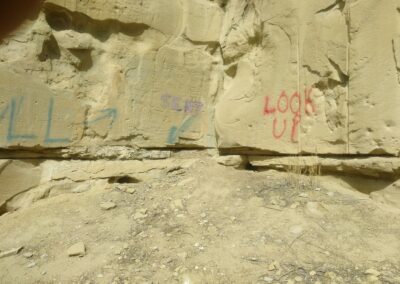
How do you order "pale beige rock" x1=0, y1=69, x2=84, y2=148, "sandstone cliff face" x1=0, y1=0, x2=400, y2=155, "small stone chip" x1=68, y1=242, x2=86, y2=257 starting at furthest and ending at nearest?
"pale beige rock" x1=0, y1=69, x2=84, y2=148 → "sandstone cliff face" x1=0, y1=0, x2=400, y2=155 → "small stone chip" x1=68, y1=242, x2=86, y2=257

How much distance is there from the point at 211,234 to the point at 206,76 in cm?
181

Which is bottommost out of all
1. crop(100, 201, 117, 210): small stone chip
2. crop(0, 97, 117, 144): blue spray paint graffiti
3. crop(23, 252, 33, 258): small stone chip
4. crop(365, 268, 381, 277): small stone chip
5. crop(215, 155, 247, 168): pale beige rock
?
crop(23, 252, 33, 258): small stone chip

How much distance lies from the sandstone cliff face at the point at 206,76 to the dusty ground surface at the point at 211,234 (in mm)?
427

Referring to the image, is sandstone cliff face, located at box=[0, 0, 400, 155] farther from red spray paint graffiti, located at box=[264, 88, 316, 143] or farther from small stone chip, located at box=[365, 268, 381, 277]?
small stone chip, located at box=[365, 268, 381, 277]

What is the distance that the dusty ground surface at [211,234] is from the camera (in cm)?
204

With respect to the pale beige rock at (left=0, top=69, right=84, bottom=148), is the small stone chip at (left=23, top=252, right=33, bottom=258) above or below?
below

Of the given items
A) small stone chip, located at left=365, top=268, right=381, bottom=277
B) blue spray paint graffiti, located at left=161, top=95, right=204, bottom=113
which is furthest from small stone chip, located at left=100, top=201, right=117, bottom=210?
small stone chip, located at left=365, top=268, right=381, bottom=277

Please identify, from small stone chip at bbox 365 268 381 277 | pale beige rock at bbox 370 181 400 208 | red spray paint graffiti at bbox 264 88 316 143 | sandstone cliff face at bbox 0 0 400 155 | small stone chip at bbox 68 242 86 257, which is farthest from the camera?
red spray paint graffiti at bbox 264 88 316 143

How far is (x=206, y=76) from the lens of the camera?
12.4 feet

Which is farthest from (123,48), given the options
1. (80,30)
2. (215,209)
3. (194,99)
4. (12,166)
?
(215,209)

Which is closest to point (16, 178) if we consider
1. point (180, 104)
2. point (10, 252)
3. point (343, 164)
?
point (10, 252)

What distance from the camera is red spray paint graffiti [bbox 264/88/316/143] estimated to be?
307cm

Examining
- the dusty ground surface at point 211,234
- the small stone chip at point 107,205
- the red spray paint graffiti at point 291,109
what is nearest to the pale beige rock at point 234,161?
the dusty ground surface at point 211,234

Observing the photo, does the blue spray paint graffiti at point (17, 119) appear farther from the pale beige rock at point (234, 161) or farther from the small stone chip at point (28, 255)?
the pale beige rock at point (234, 161)
